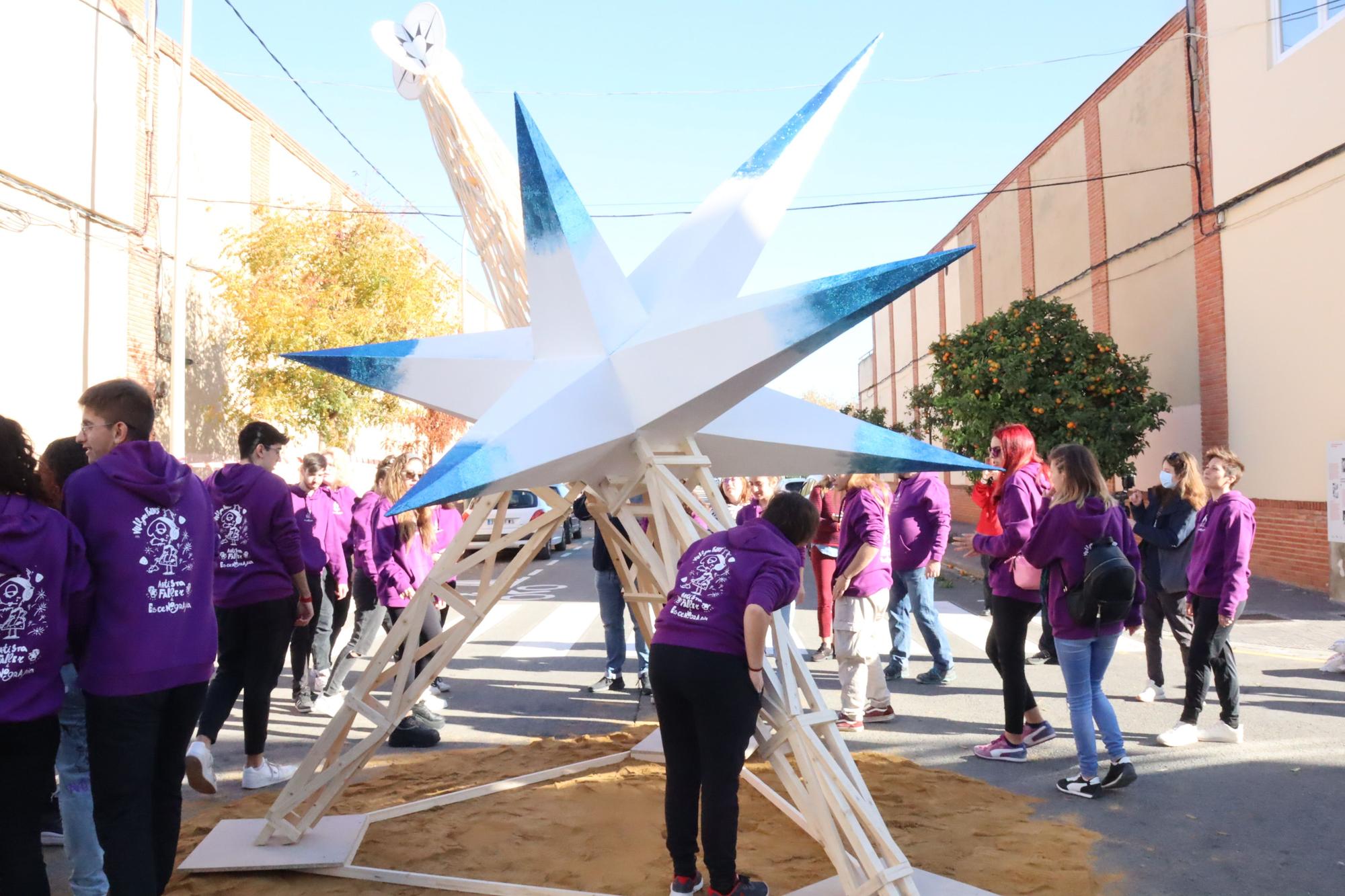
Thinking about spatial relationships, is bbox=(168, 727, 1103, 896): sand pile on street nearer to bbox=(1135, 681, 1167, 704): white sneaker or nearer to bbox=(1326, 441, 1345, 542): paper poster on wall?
bbox=(1135, 681, 1167, 704): white sneaker

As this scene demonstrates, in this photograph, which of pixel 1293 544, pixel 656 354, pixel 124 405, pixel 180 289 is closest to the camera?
pixel 124 405

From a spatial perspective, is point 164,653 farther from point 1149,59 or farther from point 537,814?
point 1149,59

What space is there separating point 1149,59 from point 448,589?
681 inches

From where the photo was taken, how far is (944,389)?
58.0 feet

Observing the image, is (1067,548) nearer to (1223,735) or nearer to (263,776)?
(1223,735)

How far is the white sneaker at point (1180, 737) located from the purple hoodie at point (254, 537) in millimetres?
5131

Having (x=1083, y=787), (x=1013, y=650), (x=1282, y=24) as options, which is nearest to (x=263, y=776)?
(x=1013, y=650)

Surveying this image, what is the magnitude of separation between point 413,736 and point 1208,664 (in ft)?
16.1

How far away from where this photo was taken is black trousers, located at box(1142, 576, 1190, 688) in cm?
694

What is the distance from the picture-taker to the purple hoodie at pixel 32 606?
2977mm

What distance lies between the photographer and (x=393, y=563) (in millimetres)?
6852

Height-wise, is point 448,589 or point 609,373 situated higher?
point 609,373

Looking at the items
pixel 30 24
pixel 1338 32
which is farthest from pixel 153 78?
pixel 1338 32

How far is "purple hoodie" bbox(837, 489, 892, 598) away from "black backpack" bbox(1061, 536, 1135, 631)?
1.56 m
